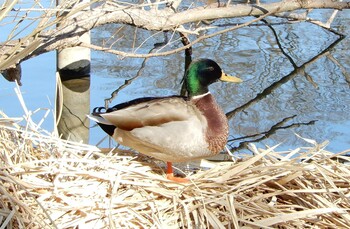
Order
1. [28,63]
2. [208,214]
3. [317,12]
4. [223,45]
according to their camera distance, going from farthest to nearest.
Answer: [317,12] → [223,45] → [28,63] → [208,214]

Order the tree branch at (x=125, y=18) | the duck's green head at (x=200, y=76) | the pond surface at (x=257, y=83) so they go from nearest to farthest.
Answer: the duck's green head at (x=200, y=76) < the tree branch at (x=125, y=18) < the pond surface at (x=257, y=83)

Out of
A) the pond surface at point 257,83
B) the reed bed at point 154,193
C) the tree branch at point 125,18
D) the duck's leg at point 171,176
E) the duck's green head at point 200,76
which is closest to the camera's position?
the reed bed at point 154,193

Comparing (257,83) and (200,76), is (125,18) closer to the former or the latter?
(257,83)

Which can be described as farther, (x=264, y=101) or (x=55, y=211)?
(x=264, y=101)

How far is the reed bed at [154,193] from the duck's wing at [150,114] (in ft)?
1.18

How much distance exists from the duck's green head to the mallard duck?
13 millimetres

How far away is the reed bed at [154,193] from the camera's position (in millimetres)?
2498

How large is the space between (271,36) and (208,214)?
195 inches

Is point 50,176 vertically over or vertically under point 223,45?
under

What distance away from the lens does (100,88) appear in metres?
5.62

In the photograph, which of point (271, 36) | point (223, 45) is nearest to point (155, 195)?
point (223, 45)

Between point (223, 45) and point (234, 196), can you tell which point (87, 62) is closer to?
point (223, 45)

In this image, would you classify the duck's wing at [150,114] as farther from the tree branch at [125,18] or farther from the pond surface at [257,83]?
the pond surface at [257,83]

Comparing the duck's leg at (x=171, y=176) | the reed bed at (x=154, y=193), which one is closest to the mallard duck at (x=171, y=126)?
the duck's leg at (x=171, y=176)
